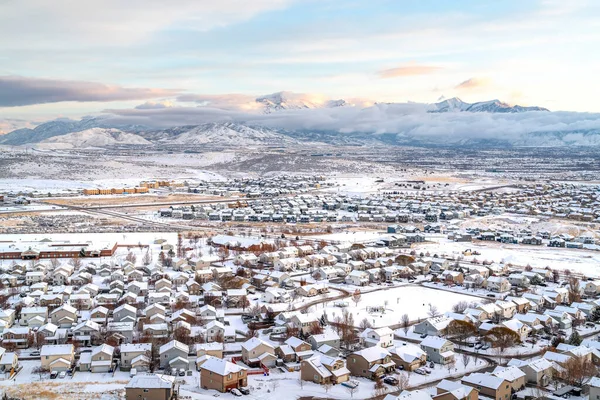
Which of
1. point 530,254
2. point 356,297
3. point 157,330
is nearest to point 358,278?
point 356,297

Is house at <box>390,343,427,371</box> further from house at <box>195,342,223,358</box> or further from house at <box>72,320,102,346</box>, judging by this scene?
house at <box>72,320,102,346</box>

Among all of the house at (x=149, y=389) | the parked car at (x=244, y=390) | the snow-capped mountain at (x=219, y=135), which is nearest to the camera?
the house at (x=149, y=389)

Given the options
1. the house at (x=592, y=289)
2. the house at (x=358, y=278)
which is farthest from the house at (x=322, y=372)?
the house at (x=592, y=289)

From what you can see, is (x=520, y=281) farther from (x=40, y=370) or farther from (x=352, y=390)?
(x=40, y=370)

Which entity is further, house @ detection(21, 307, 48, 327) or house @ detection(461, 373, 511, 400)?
house @ detection(21, 307, 48, 327)

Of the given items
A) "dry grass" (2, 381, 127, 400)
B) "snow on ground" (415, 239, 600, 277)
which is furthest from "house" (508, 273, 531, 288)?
"dry grass" (2, 381, 127, 400)

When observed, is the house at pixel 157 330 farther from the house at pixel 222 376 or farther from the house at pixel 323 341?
the house at pixel 323 341

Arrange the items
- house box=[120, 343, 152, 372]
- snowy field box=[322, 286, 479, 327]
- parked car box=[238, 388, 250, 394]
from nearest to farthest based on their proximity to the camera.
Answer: parked car box=[238, 388, 250, 394]
house box=[120, 343, 152, 372]
snowy field box=[322, 286, 479, 327]
